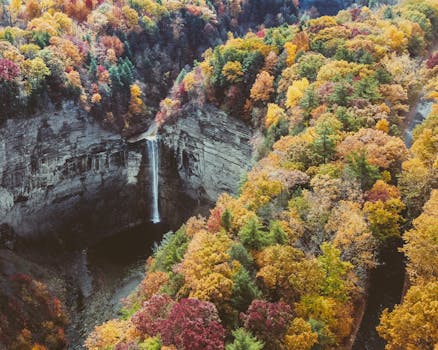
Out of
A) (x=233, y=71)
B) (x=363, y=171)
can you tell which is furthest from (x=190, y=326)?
(x=233, y=71)

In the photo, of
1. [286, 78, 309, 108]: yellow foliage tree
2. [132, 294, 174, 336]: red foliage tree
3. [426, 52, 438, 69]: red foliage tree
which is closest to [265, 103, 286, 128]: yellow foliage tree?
[286, 78, 309, 108]: yellow foliage tree

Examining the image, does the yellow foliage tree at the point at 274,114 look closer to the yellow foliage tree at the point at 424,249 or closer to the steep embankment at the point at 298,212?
the steep embankment at the point at 298,212

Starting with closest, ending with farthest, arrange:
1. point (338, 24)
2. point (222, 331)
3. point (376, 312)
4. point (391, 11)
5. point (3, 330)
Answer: point (222, 331) → point (376, 312) → point (3, 330) → point (338, 24) → point (391, 11)

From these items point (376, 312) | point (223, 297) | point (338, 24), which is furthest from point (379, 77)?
point (223, 297)

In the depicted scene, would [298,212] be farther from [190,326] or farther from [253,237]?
[190,326]

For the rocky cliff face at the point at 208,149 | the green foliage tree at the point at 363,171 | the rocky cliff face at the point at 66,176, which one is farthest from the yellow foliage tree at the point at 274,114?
the rocky cliff face at the point at 66,176

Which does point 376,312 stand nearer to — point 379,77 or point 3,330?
point 379,77
